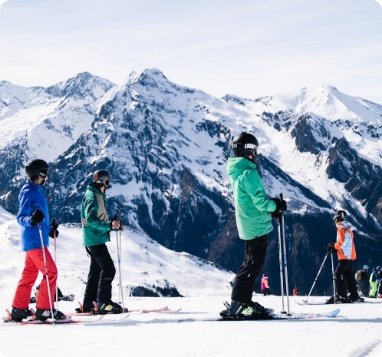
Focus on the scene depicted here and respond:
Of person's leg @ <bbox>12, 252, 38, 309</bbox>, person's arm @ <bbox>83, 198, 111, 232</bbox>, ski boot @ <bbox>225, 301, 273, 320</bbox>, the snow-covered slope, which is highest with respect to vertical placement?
person's arm @ <bbox>83, 198, 111, 232</bbox>

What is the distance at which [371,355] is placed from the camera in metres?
6.15

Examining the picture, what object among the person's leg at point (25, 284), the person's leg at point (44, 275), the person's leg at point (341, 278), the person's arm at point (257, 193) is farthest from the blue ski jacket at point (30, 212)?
the person's leg at point (341, 278)

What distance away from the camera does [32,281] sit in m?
10.1

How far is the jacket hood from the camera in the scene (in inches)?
356

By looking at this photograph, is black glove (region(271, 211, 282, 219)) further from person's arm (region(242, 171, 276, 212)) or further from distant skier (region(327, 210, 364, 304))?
distant skier (region(327, 210, 364, 304))

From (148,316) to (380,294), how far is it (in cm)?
1712

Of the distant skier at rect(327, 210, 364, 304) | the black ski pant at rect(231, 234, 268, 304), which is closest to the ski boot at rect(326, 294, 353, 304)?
the distant skier at rect(327, 210, 364, 304)

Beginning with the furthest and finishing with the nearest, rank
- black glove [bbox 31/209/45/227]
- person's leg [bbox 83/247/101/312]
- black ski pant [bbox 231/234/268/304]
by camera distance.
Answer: person's leg [bbox 83/247/101/312] → black glove [bbox 31/209/45/227] → black ski pant [bbox 231/234/268/304]

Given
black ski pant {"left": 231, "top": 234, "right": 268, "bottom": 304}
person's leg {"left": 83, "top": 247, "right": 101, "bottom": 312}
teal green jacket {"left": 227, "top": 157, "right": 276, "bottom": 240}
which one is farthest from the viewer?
person's leg {"left": 83, "top": 247, "right": 101, "bottom": 312}

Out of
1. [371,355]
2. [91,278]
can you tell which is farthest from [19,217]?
[371,355]

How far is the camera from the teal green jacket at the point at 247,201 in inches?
348

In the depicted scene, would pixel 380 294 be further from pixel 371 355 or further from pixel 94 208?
pixel 371 355

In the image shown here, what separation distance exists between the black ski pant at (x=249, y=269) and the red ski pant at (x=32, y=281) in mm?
2973

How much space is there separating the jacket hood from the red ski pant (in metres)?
3.27
